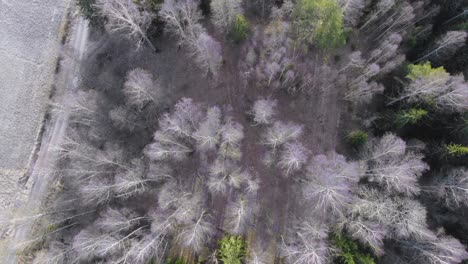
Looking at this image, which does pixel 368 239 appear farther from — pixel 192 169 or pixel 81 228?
pixel 81 228

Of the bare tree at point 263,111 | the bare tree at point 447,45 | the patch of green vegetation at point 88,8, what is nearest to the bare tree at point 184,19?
the patch of green vegetation at point 88,8

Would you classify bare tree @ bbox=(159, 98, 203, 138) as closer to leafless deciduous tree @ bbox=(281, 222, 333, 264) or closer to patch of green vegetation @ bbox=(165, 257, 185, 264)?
patch of green vegetation @ bbox=(165, 257, 185, 264)

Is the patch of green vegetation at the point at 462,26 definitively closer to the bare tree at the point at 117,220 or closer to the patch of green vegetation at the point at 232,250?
the patch of green vegetation at the point at 232,250

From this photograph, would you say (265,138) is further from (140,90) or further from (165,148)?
(140,90)

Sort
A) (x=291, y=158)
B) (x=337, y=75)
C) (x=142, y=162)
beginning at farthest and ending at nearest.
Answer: (x=337, y=75) < (x=142, y=162) < (x=291, y=158)

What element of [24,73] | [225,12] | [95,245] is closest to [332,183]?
[225,12]

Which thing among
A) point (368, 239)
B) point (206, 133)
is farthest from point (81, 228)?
point (368, 239)
